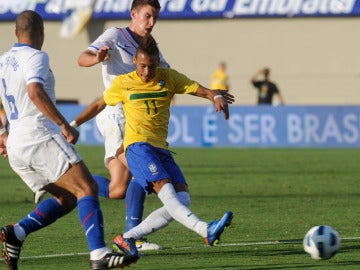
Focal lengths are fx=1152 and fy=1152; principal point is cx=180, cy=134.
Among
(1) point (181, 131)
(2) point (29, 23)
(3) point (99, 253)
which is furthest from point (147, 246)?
(1) point (181, 131)

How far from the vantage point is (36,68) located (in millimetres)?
8273

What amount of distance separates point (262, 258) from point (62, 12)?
32.2 metres

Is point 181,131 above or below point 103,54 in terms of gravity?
below

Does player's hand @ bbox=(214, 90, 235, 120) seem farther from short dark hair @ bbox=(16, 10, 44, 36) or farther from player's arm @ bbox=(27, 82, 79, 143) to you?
short dark hair @ bbox=(16, 10, 44, 36)

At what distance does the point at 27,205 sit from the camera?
14.6 metres

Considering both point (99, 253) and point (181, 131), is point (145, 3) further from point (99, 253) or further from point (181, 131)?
point (181, 131)

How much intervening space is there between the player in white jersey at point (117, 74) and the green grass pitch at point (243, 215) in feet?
1.49

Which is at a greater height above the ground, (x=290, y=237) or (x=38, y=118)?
(x=38, y=118)

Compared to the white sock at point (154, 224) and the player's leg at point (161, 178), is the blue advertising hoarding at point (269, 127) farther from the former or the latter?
the white sock at point (154, 224)

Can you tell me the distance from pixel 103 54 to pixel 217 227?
Result: 205cm

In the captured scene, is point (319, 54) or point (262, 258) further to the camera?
point (319, 54)

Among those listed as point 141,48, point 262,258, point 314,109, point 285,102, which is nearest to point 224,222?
point 262,258

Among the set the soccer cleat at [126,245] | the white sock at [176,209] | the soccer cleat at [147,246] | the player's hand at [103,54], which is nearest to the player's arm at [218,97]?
the white sock at [176,209]

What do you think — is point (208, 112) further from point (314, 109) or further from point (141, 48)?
point (141, 48)
